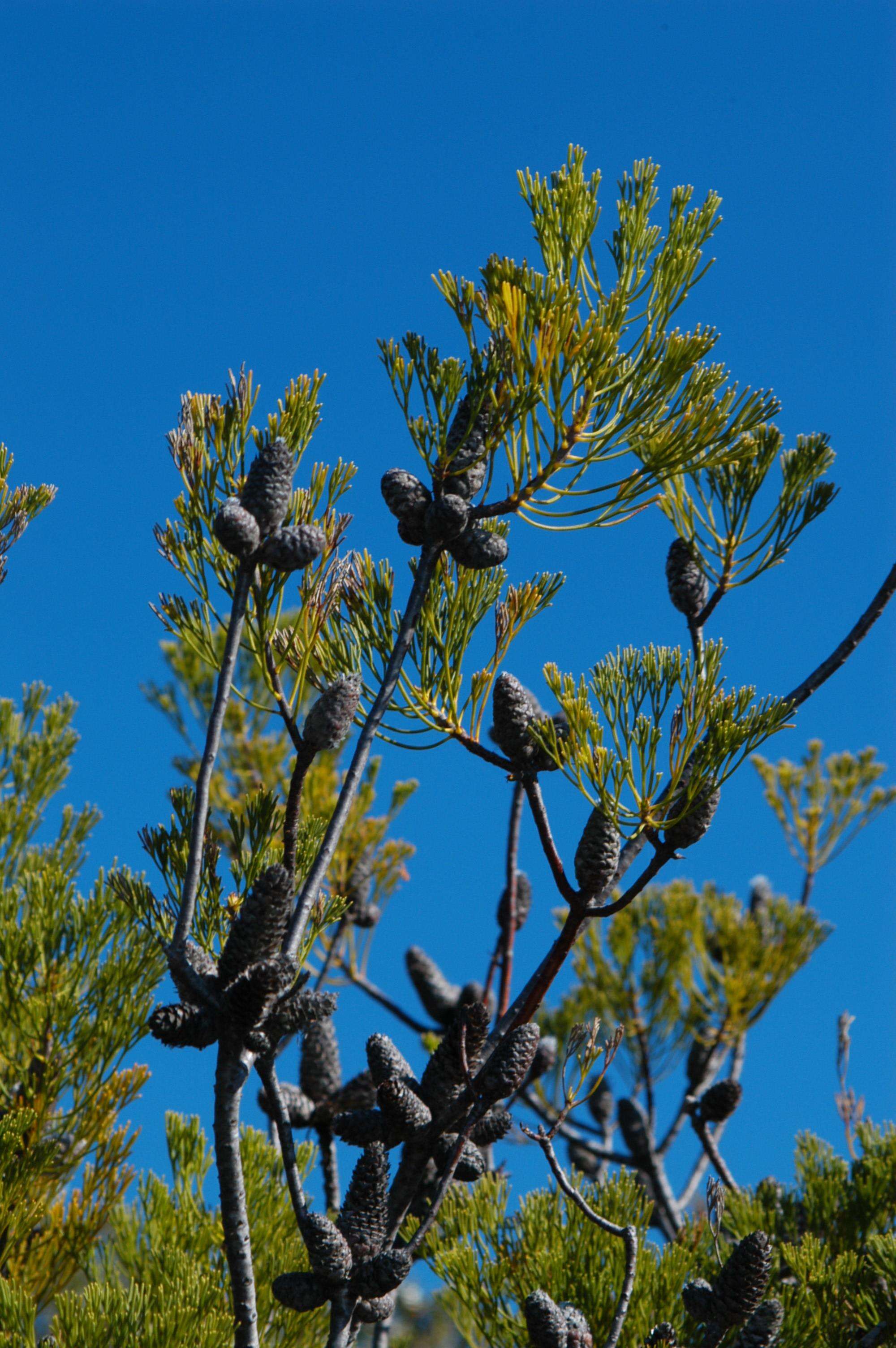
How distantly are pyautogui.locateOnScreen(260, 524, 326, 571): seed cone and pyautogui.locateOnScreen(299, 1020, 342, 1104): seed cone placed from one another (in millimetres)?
992

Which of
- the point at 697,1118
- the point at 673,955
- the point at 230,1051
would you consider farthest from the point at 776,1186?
the point at 673,955

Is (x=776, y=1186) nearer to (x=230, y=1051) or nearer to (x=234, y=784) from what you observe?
(x=230, y=1051)

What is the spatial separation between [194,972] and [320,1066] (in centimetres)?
90

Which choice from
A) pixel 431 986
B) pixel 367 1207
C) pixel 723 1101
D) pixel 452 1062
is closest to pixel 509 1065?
pixel 452 1062

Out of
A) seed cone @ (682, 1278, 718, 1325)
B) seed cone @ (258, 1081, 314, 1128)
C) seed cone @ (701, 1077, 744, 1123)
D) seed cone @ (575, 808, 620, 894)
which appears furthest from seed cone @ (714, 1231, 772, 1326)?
seed cone @ (258, 1081, 314, 1128)

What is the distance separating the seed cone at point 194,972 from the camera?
105 centimetres

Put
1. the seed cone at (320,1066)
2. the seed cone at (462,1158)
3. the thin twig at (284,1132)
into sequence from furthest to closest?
the seed cone at (320,1066) → the seed cone at (462,1158) → the thin twig at (284,1132)

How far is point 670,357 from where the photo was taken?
4.24 ft

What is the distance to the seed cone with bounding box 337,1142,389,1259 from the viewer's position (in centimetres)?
115

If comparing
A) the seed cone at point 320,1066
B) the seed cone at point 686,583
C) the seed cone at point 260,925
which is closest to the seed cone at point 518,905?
the seed cone at point 320,1066

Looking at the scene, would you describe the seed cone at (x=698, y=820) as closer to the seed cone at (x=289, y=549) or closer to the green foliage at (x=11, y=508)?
the seed cone at (x=289, y=549)

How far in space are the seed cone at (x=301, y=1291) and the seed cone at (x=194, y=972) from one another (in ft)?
0.97

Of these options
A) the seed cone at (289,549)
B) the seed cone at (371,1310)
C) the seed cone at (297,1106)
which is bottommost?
the seed cone at (371,1310)

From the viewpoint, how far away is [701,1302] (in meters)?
1.25
